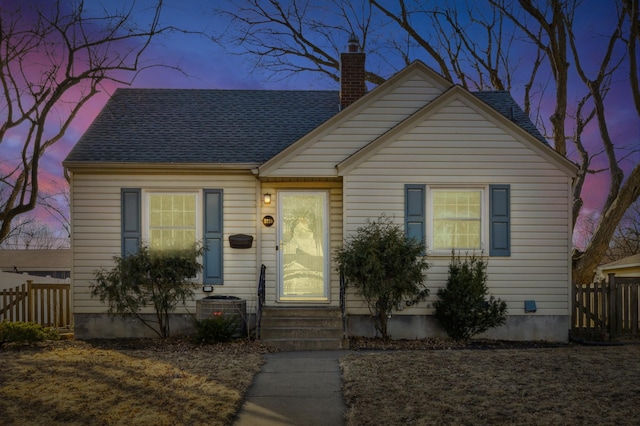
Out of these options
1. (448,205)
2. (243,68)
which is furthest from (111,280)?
(243,68)

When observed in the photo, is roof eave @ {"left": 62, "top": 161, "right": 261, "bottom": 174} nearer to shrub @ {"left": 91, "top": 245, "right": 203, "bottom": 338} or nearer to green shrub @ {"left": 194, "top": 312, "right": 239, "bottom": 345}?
shrub @ {"left": 91, "top": 245, "right": 203, "bottom": 338}

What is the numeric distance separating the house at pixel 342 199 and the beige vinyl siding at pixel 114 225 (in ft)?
0.07

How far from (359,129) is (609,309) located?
20.0ft

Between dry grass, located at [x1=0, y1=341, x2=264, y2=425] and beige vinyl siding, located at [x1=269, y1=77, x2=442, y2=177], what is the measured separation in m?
3.54

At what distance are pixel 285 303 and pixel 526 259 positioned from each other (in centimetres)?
475

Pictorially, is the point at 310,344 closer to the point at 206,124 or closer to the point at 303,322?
the point at 303,322

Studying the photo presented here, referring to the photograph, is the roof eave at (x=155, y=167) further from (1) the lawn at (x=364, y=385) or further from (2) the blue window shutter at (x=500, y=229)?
(2) the blue window shutter at (x=500, y=229)

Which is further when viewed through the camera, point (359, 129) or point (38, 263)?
point (38, 263)

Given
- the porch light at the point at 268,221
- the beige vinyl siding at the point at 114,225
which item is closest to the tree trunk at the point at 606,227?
the porch light at the point at 268,221

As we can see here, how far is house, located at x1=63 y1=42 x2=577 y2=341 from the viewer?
10344 millimetres

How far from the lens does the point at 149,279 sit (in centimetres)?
Result: 1005

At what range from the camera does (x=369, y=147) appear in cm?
1026

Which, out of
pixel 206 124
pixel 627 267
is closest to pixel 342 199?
pixel 206 124

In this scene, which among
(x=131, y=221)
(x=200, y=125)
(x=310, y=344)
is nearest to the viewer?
(x=310, y=344)
